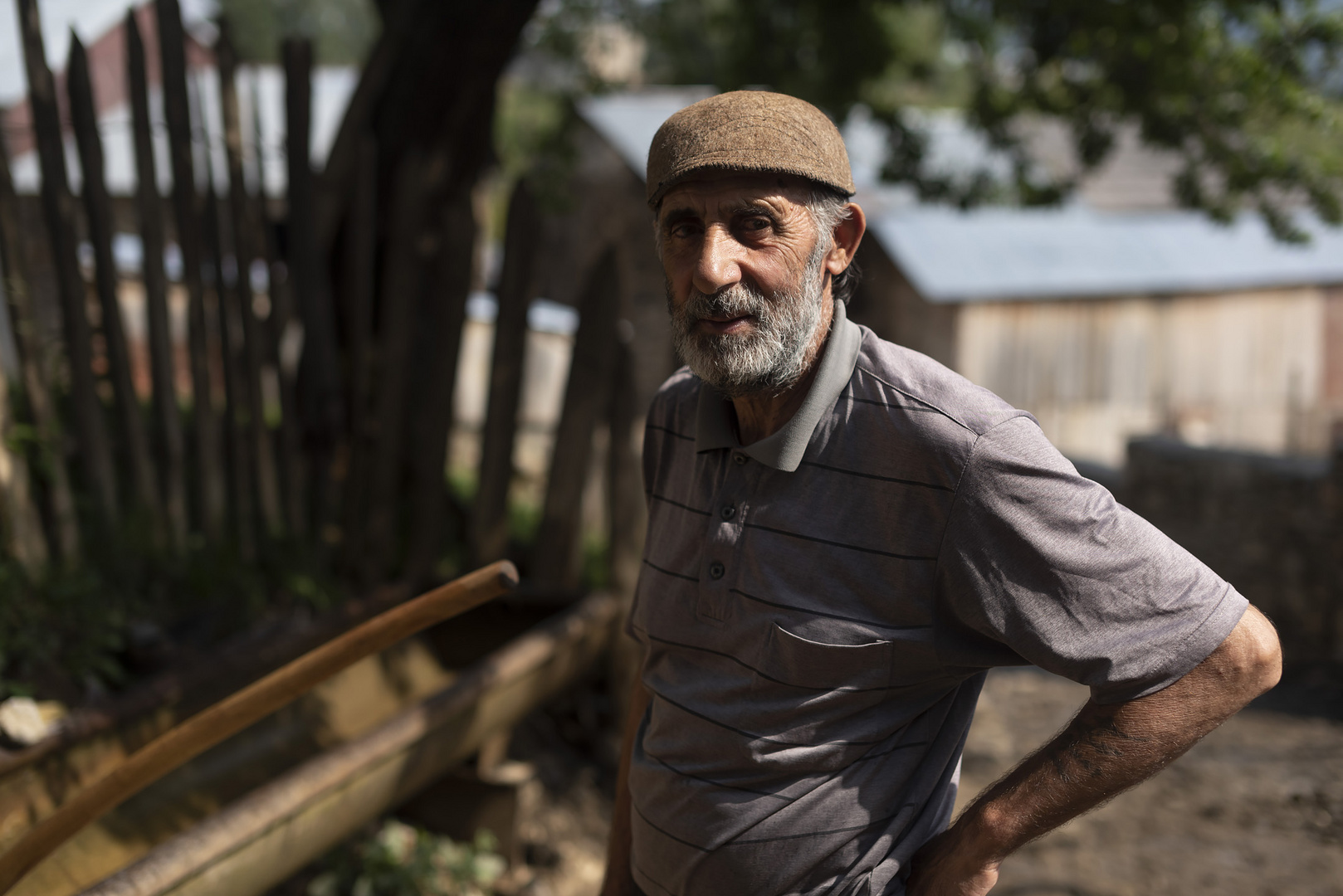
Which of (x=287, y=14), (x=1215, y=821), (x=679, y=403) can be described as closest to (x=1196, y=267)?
(x=1215, y=821)

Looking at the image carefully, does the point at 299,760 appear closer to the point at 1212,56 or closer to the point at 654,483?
the point at 654,483

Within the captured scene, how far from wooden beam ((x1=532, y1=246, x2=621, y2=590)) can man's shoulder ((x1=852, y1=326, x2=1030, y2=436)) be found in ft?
8.94

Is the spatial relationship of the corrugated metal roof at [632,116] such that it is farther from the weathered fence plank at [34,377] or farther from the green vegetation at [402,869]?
the green vegetation at [402,869]

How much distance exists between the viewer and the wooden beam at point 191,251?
11.1 ft

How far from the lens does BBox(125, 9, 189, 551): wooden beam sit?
337 centimetres

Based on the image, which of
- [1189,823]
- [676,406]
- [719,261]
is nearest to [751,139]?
[719,261]

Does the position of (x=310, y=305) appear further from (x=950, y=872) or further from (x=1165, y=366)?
(x=1165, y=366)

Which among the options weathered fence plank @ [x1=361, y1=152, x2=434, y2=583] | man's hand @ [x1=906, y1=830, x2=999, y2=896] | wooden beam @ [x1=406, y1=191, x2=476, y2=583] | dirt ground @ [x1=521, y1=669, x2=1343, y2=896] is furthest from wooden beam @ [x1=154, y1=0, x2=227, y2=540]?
man's hand @ [x1=906, y1=830, x2=999, y2=896]

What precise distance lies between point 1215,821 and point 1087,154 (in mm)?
3929

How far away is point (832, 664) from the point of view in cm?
136

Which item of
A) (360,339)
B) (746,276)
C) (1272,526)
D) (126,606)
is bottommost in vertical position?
(1272,526)

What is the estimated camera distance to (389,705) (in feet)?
12.3

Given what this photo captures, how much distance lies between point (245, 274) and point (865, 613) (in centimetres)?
310

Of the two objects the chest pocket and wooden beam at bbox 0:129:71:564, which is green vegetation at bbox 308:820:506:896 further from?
the chest pocket
